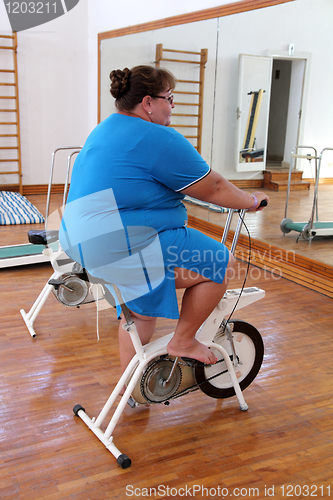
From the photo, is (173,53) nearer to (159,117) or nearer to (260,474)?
(159,117)

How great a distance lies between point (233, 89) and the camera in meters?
4.60

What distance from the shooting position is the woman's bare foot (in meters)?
1.75

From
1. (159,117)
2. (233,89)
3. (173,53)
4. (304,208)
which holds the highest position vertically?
(173,53)

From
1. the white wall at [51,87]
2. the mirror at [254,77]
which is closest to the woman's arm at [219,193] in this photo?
the mirror at [254,77]

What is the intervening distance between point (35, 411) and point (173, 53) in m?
4.45

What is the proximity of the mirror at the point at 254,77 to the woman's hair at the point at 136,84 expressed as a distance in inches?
98.8

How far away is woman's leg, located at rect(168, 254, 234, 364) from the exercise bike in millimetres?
66

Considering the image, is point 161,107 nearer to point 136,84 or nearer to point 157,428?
point 136,84

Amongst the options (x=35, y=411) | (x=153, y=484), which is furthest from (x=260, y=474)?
(x=35, y=411)

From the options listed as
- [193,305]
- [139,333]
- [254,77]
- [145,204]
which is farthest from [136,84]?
[254,77]

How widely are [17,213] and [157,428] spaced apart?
4031mm

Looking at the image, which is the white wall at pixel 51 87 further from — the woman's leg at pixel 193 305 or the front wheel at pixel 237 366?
the woman's leg at pixel 193 305

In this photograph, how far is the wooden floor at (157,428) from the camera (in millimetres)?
1594

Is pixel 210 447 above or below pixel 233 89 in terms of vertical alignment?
below
